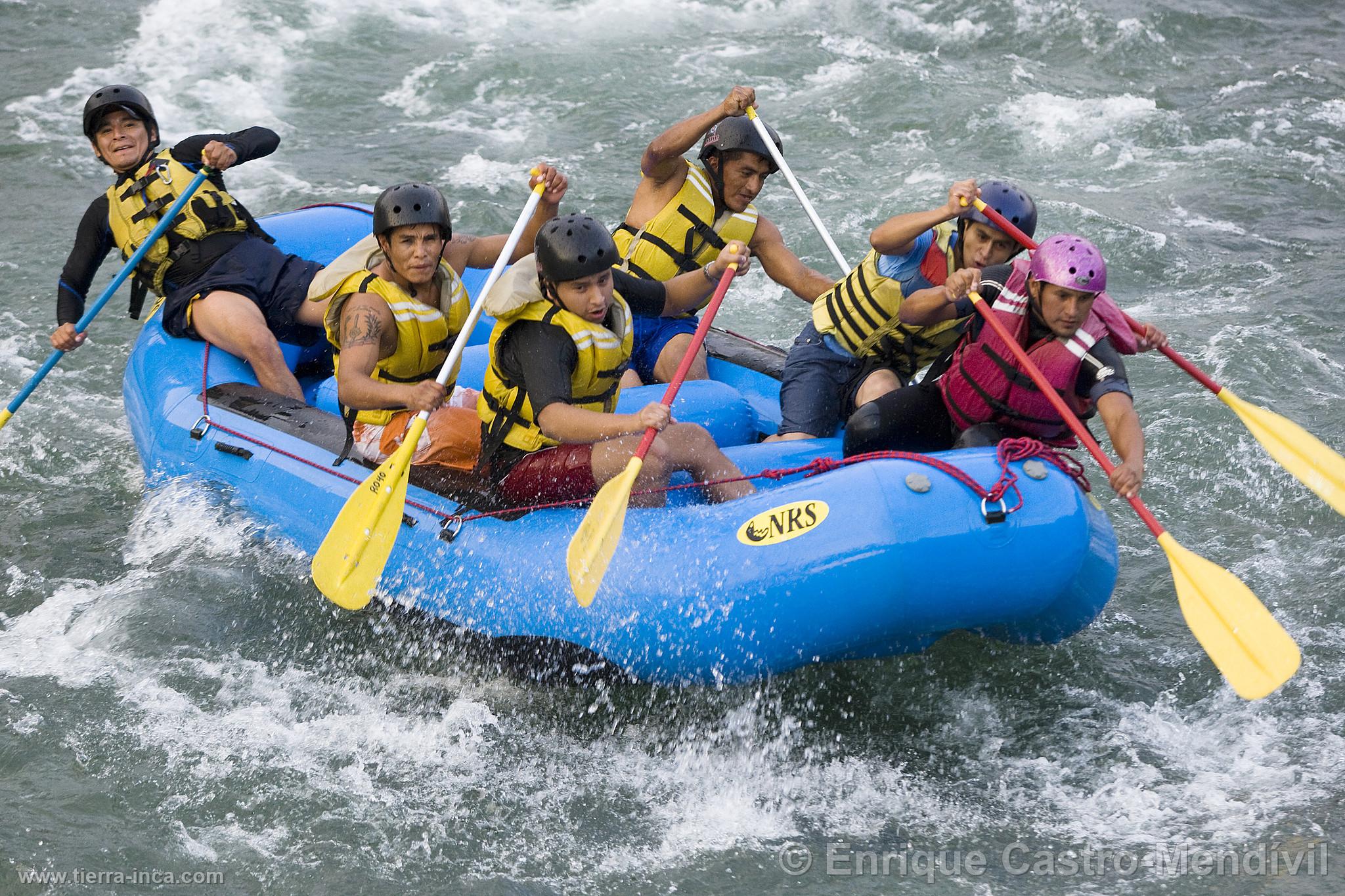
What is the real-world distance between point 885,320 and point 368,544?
2.01m

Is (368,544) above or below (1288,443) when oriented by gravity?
below

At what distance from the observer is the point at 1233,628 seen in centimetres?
393

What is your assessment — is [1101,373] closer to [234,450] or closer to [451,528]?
[451,528]

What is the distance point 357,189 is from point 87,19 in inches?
155

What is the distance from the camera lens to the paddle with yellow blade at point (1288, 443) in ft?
13.9

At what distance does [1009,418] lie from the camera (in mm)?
4484

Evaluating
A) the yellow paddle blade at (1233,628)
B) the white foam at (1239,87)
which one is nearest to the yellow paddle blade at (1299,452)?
the yellow paddle blade at (1233,628)

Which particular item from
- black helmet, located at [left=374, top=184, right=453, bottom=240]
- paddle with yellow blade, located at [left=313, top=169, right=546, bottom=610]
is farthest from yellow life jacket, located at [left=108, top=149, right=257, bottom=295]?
paddle with yellow blade, located at [left=313, top=169, right=546, bottom=610]

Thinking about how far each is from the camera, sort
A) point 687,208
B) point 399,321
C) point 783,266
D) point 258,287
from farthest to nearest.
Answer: point 258,287
point 783,266
point 687,208
point 399,321

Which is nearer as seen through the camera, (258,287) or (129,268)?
(129,268)

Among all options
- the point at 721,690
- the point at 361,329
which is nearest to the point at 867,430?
the point at 721,690

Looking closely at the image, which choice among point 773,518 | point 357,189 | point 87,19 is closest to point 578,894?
point 773,518

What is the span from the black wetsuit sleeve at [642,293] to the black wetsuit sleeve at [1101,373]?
1580mm

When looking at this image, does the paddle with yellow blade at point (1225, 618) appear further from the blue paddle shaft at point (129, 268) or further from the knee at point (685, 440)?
the blue paddle shaft at point (129, 268)
